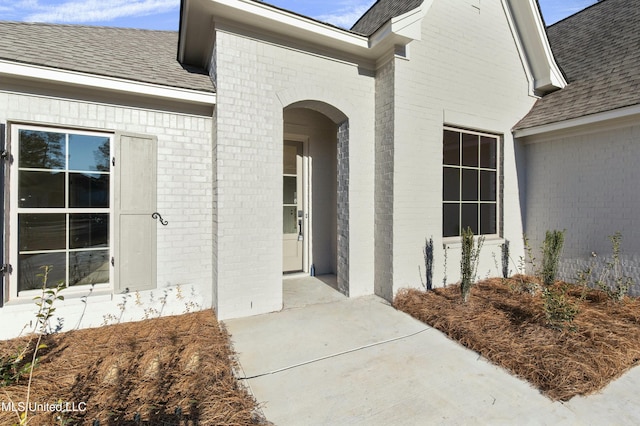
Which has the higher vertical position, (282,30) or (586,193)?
(282,30)

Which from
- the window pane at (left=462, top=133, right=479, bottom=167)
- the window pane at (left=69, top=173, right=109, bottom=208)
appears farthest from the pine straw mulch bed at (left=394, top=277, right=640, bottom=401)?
the window pane at (left=69, top=173, right=109, bottom=208)

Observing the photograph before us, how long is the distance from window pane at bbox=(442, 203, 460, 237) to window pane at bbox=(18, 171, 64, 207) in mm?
5541

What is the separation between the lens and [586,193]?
5.16 metres

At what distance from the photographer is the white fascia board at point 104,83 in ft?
10.4

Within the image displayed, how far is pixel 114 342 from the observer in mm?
3211

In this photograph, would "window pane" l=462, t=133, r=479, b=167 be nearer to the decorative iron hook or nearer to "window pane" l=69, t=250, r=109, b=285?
the decorative iron hook

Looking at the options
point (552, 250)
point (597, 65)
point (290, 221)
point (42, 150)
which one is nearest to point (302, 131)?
point (290, 221)

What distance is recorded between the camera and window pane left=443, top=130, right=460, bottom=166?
5.16 metres

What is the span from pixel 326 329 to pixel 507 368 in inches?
75.8

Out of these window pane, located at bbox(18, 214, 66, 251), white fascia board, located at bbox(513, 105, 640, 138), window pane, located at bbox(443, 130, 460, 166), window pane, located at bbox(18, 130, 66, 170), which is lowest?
window pane, located at bbox(18, 214, 66, 251)

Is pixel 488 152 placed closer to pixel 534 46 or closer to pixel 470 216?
pixel 470 216

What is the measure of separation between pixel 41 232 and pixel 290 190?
3.62m

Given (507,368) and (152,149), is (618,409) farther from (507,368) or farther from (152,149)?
(152,149)

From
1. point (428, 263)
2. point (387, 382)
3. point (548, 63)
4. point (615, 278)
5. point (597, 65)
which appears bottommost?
point (387, 382)
